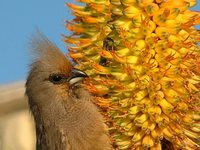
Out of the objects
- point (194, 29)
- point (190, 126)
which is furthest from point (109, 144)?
point (194, 29)

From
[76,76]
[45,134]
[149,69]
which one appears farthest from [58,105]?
[149,69]

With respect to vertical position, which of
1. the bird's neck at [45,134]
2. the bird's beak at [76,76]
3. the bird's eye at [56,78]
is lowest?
the bird's neck at [45,134]

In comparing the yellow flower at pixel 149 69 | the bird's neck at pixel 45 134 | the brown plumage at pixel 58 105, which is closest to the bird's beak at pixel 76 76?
the brown plumage at pixel 58 105

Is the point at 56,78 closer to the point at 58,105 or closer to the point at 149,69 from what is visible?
the point at 58,105

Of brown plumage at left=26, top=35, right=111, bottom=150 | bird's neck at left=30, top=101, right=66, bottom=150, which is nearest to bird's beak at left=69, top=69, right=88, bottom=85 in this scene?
brown plumage at left=26, top=35, right=111, bottom=150

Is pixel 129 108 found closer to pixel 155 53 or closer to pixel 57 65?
pixel 155 53

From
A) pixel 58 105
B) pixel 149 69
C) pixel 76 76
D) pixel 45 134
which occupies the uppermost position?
pixel 149 69

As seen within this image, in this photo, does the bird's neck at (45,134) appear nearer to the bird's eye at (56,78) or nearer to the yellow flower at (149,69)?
the bird's eye at (56,78)

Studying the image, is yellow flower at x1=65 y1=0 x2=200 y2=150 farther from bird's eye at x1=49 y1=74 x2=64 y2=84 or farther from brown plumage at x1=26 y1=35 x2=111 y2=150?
bird's eye at x1=49 y1=74 x2=64 y2=84
